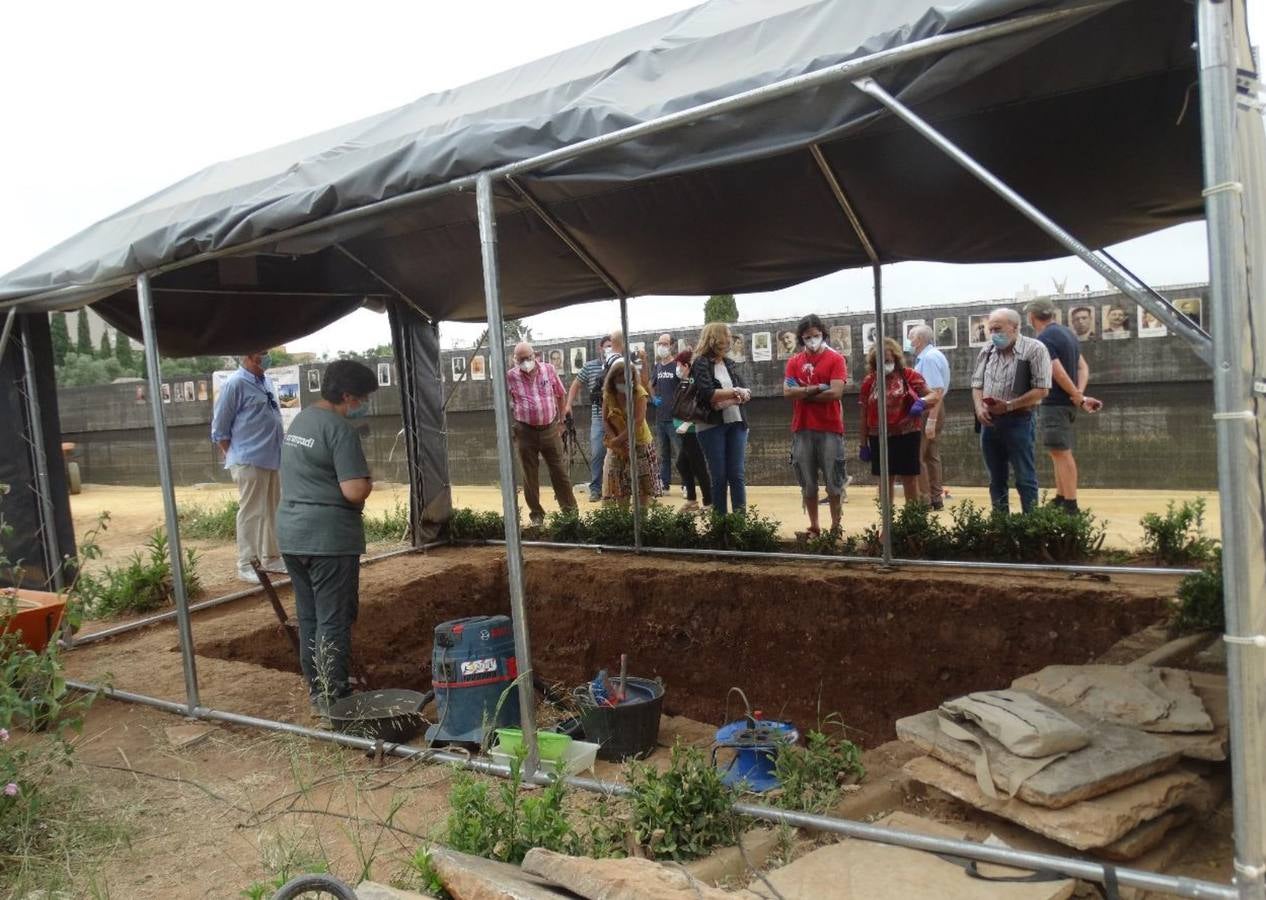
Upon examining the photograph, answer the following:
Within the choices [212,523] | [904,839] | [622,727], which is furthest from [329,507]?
[212,523]

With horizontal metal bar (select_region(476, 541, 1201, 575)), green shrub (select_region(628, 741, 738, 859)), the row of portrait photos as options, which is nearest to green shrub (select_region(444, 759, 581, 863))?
green shrub (select_region(628, 741, 738, 859))

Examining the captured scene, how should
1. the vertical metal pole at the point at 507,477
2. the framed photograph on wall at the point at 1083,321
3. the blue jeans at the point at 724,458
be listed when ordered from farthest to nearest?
1. the framed photograph on wall at the point at 1083,321
2. the blue jeans at the point at 724,458
3. the vertical metal pole at the point at 507,477

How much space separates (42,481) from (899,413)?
719cm

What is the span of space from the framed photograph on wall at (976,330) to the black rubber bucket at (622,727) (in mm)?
9388

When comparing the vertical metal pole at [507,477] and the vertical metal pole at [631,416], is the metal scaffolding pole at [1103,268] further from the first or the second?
the vertical metal pole at [631,416]

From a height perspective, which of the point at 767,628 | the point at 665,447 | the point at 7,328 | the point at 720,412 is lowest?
the point at 767,628

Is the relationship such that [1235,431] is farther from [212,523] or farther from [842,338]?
[212,523]

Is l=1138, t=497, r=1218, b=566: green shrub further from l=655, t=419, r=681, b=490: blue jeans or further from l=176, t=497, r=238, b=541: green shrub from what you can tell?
l=176, t=497, r=238, b=541: green shrub

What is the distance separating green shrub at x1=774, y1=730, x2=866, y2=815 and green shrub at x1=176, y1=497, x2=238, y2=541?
10.4 m

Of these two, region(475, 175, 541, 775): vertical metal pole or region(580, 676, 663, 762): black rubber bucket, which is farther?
region(580, 676, 663, 762): black rubber bucket

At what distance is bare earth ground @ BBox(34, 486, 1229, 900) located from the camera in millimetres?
3639

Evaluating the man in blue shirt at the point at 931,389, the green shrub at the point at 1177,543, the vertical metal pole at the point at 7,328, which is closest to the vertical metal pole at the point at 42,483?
the vertical metal pole at the point at 7,328

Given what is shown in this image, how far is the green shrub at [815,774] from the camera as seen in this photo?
11.6 ft

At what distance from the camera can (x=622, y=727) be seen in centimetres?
456
